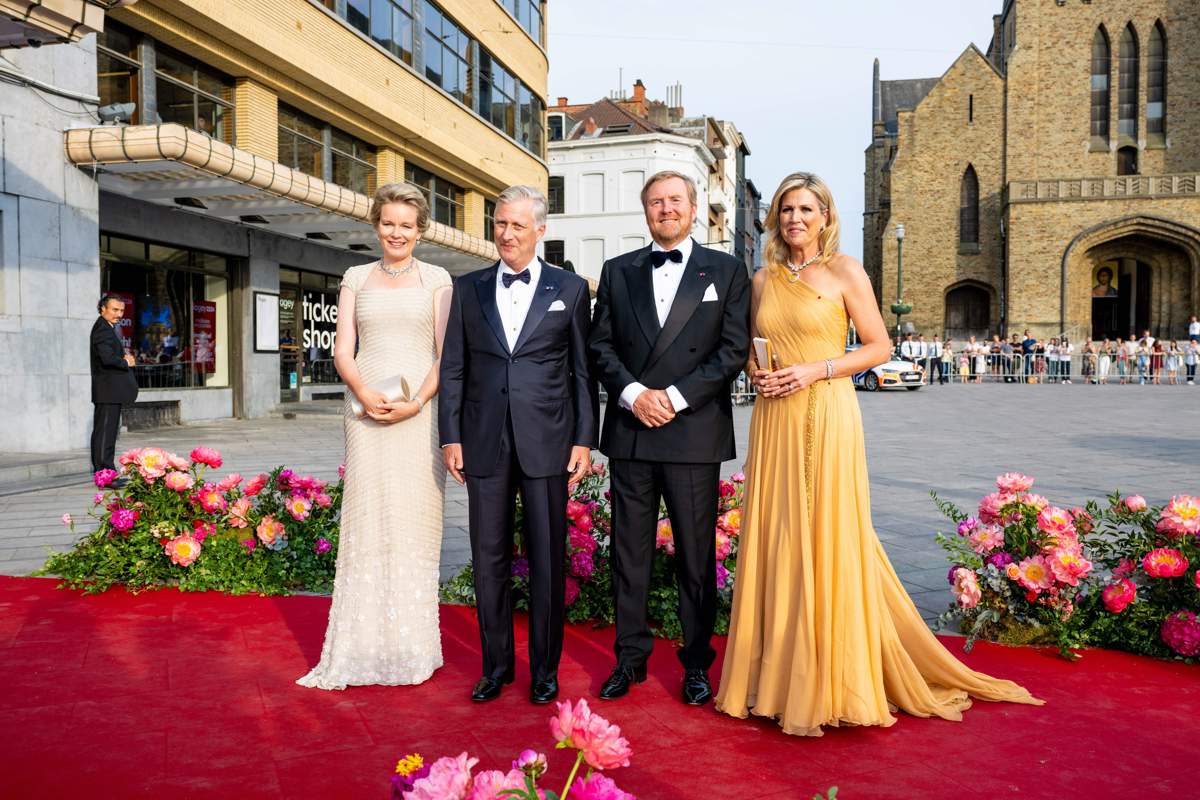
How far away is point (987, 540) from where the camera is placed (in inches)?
181

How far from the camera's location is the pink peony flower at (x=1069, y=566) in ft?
14.4

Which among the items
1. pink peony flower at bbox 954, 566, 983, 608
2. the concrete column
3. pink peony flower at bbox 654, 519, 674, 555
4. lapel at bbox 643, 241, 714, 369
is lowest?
pink peony flower at bbox 954, 566, 983, 608

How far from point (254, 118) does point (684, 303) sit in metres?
15.0

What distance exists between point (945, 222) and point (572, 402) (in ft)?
152

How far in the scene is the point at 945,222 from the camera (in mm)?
46062

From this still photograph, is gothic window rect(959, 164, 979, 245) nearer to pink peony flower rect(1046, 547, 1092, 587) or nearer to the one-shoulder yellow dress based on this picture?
pink peony flower rect(1046, 547, 1092, 587)

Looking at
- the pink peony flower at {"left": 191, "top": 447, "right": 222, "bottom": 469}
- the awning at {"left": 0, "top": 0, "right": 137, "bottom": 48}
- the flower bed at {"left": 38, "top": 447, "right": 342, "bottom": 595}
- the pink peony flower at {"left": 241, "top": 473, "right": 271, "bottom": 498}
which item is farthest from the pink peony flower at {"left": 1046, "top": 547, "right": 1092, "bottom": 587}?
the awning at {"left": 0, "top": 0, "right": 137, "bottom": 48}

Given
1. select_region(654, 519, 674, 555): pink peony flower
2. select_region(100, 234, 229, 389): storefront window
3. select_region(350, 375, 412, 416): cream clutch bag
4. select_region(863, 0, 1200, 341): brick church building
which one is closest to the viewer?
select_region(350, 375, 412, 416): cream clutch bag

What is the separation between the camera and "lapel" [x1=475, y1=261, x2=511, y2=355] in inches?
154

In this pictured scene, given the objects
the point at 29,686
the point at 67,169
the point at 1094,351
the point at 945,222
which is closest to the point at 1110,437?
the point at 29,686

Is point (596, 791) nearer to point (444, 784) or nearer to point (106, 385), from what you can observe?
point (444, 784)

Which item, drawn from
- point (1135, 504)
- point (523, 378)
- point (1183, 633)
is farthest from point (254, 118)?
point (1183, 633)

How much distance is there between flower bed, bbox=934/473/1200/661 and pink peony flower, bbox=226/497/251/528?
414 centimetres

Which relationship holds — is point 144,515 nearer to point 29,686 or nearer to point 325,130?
point 29,686
